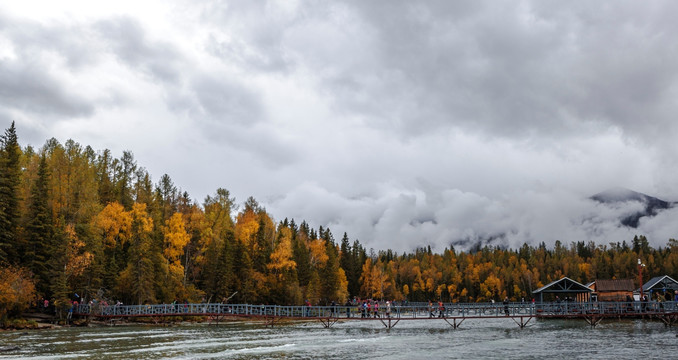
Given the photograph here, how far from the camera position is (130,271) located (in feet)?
218

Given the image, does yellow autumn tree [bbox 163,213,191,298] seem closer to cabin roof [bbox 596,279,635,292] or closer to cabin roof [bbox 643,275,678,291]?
cabin roof [bbox 596,279,635,292]

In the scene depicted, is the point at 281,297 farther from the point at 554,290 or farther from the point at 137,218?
the point at 554,290

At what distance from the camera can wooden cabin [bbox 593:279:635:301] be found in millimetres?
92938

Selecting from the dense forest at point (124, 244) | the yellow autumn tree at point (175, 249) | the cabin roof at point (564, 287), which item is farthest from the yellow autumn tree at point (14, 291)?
the cabin roof at point (564, 287)

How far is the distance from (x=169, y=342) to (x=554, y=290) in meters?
62.3

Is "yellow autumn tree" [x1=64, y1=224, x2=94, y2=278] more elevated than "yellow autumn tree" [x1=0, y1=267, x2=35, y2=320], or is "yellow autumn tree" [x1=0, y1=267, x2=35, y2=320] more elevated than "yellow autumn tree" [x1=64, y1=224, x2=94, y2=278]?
"yellow autumn tree" [x1=64, y1=224, x2=94, y2=278]

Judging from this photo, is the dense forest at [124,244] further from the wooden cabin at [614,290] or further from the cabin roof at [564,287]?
the wooden cabin at [614,290]

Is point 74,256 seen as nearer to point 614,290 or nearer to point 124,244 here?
point 124,244

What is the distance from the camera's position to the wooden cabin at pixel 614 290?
92938 mm

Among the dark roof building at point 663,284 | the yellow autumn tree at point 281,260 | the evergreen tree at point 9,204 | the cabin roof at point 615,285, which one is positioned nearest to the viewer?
the evergreen tree at point 9,204

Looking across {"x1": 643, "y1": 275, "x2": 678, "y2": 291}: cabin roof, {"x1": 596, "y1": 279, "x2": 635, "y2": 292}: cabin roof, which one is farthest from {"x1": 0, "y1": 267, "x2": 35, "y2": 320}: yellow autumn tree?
{"x1": 643, "y1": 275, "x2": 678, "y2": 291}: cabin roof

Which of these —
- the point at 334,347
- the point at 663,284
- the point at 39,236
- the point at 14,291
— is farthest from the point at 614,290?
the point at 14,291

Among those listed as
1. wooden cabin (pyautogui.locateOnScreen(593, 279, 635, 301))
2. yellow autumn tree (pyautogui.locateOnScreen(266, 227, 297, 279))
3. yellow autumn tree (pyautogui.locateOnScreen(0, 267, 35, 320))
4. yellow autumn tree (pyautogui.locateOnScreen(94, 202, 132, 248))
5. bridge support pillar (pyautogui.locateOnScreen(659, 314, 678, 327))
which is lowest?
bridge support pillar (pyautogui.locateOnScreen(659, 314, 678, 327))

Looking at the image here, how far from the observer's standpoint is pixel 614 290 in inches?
3713
